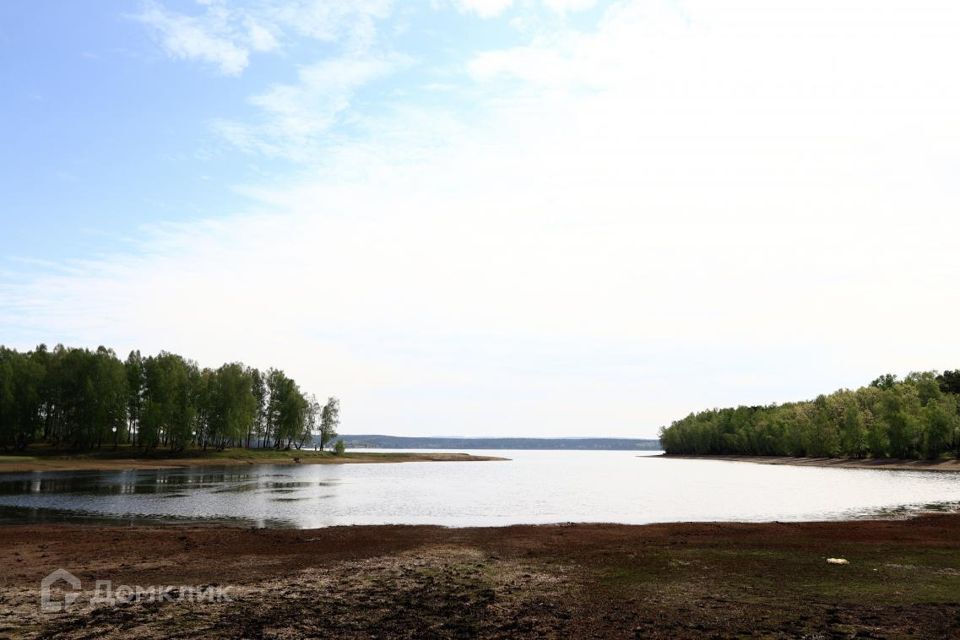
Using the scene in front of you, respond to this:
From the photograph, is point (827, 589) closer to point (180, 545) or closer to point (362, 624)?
point (362, 624)

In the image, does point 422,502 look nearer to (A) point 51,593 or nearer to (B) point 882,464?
(A) point 51,593

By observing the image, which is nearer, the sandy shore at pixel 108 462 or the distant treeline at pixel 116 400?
the sandy shore at pixel 108 462

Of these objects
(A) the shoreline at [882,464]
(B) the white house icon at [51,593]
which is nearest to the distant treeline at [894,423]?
(A) the shoreline at [882,464]

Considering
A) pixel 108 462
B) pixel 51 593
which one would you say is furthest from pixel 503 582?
pixel 108 462

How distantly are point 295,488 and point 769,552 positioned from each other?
65.5 metres

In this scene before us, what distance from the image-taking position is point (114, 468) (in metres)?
120

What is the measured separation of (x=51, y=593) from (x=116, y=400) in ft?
433

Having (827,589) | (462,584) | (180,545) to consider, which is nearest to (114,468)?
(180,545)

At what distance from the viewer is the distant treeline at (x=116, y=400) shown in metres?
134

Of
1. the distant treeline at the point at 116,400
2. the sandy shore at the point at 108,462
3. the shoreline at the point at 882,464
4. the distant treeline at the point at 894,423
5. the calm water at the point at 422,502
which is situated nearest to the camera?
the calm water at the point at 422,502

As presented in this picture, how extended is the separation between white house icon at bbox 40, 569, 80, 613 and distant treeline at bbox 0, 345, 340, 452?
124999mm

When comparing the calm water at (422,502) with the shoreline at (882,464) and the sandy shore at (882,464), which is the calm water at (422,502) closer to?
the shoreline at (882,464)

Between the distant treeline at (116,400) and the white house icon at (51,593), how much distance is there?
124999mm

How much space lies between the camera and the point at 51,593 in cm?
2161
